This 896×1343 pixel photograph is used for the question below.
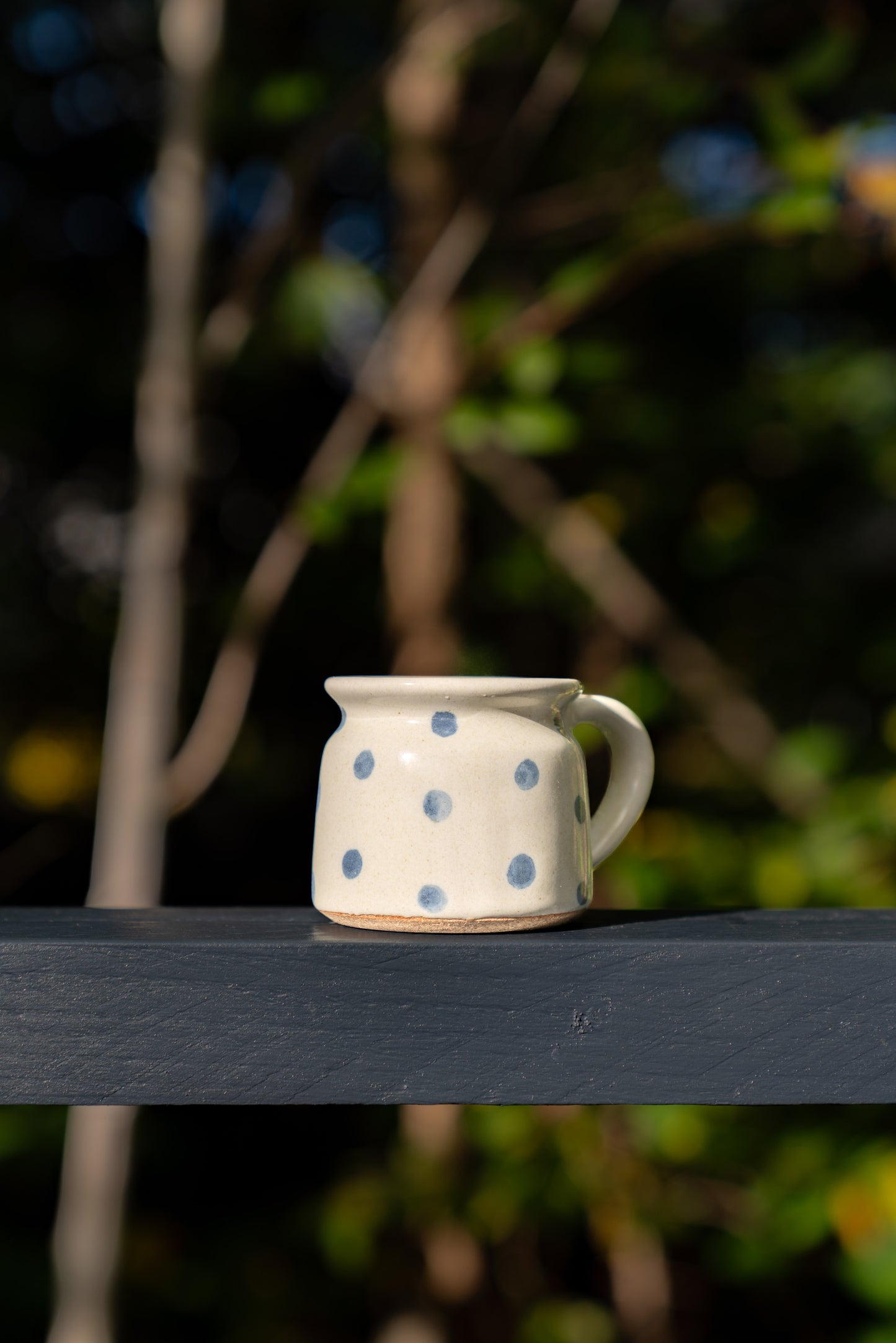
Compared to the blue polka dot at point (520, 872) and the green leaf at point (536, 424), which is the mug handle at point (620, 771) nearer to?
the blue polka dot at point (520, 872)

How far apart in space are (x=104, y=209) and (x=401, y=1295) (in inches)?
61.2

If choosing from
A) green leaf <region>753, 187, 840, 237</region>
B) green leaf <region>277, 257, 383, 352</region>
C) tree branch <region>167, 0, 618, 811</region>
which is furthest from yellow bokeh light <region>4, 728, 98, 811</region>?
green leaf <region>753, 187, 840, 237</region>

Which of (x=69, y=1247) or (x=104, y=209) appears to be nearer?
(x=69, y=1247)

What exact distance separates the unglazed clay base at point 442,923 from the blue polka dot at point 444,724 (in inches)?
3.2

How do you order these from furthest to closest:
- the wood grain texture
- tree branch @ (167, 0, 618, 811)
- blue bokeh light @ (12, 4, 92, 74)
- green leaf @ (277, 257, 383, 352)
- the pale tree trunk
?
blue bokeh light @ (12, 4, 92, 74), green leaf @ (277, 257, 383, 352), tree branch @ (167, 0, 618, 811), the pale tree trunk, the wood grain texture

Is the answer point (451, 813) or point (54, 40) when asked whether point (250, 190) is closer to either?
point (54, 40)

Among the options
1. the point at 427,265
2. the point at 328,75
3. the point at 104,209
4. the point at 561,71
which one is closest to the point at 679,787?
the point at 427,265

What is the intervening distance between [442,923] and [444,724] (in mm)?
87

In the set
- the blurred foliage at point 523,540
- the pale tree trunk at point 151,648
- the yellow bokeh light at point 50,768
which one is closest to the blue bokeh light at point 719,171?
the blurred foliage at point 523,540

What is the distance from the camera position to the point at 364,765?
54 cm

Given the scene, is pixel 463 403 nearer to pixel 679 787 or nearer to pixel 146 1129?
pixel 679 787

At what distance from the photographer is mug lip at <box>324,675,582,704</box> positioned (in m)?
0.53

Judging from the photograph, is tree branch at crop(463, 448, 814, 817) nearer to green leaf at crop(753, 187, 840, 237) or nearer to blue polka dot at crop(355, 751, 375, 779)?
green leaf at crop(753, 187, 840, 237)

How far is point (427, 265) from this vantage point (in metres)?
1.26
